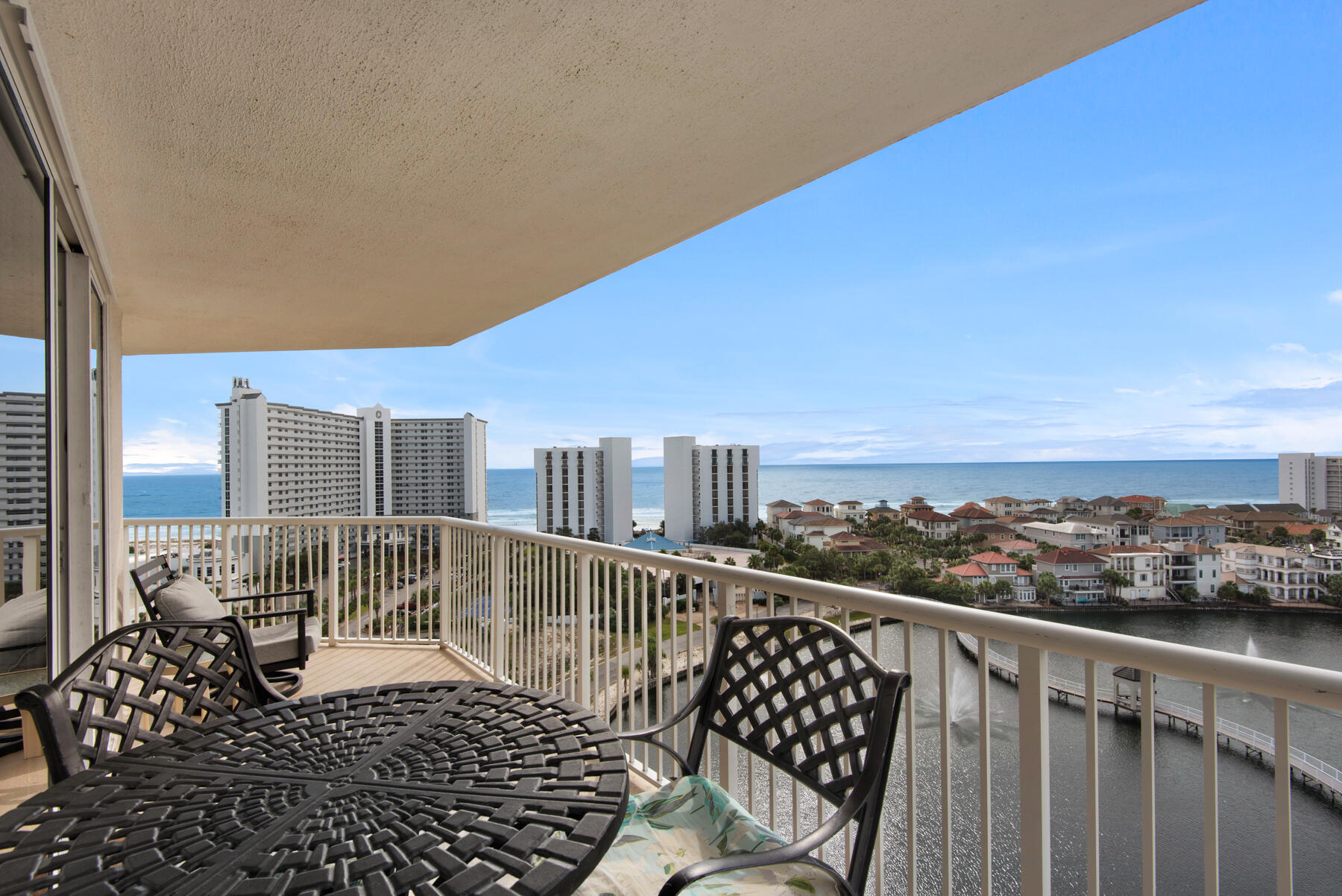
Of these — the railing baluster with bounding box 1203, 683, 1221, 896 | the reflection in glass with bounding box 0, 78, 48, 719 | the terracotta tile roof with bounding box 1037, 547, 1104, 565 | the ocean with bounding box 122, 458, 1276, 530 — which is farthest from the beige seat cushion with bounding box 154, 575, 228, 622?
the terracotta tile roof with bounding box 1037, 547, 1104, 565

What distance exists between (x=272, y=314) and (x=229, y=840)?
4.29m

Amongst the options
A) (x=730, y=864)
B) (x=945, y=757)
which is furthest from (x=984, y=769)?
(x=730, y=864)

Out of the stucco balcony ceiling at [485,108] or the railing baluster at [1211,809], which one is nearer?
the railing baluster at [1211,809]

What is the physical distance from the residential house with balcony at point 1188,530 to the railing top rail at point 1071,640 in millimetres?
8064

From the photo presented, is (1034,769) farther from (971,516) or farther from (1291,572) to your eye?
(971,516)

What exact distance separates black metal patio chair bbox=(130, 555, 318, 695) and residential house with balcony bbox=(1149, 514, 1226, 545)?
9261 millimetres

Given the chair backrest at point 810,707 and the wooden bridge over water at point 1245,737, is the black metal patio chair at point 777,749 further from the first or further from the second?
the wooden bridge over water at point 1245,737

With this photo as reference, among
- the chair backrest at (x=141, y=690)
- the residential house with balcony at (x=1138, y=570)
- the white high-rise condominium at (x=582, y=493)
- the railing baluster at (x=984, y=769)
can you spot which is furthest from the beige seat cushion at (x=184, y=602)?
the white high-rise condominium at (x=582, y=493)

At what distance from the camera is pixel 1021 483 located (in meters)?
19.2

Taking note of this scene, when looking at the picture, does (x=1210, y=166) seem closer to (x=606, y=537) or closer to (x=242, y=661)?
(x=606, y=537)

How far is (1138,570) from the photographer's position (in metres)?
6.96

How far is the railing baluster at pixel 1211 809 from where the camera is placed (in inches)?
43.0

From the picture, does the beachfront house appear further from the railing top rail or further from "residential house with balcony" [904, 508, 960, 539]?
"residential house with balcony" [904, 508, 960, 539]

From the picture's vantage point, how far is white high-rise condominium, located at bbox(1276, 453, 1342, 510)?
7672 millimetres
